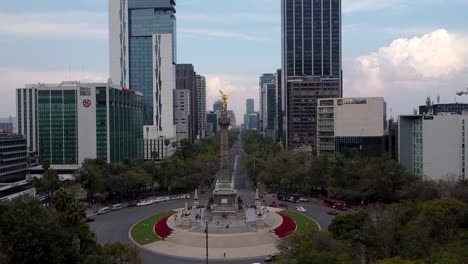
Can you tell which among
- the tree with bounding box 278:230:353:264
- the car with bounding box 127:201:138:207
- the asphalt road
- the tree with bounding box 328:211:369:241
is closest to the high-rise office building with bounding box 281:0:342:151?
the asphalt road

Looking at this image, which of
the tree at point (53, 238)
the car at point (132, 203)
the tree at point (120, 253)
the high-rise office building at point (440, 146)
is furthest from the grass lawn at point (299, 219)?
the tree at point (53, 238)

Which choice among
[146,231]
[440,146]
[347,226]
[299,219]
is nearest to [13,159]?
[146,231]

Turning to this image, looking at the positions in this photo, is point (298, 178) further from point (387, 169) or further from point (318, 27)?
point (318, 27)

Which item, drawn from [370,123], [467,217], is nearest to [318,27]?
[370,123]

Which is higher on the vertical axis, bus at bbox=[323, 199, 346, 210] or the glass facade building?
the glass facade building

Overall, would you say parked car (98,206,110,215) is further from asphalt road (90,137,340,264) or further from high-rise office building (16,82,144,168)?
high-rise office building (16,82,144,168)

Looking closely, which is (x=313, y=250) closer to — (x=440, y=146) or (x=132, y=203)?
(x=132, y=203)
